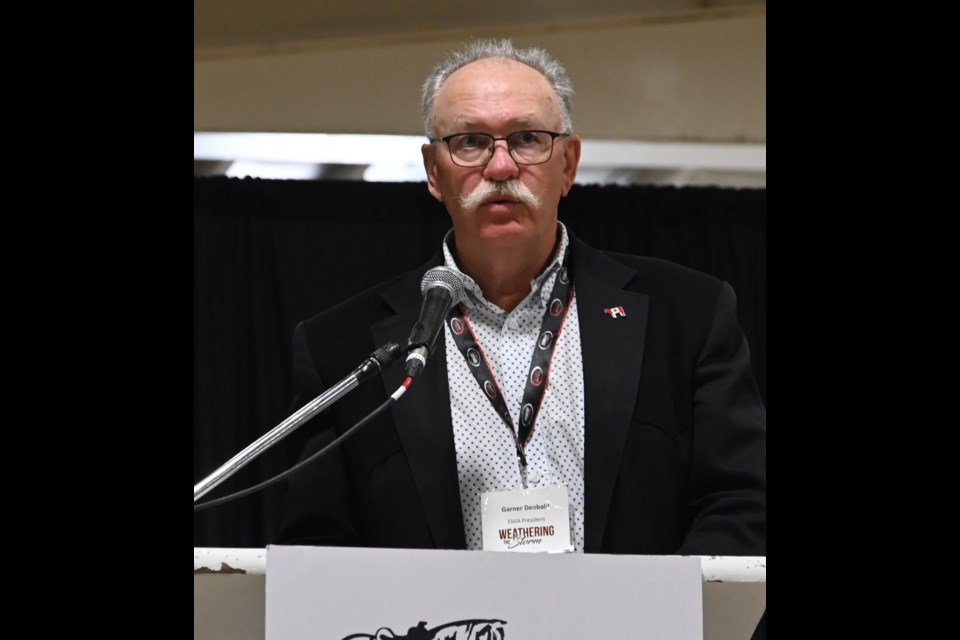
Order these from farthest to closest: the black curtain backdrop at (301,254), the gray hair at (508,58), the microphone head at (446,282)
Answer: the black curtain backdrop at (301,254), the gray hair at (508,58), the microphone head at (446,282)

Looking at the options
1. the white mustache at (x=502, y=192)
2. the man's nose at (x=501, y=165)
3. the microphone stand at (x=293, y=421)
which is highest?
the man's nose at (x=501, y=165)

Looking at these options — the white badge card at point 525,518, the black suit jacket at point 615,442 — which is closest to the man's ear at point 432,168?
the black suit jacket at point 615,442

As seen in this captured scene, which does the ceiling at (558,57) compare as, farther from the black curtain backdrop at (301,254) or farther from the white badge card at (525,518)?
the white badge card at (525,518)

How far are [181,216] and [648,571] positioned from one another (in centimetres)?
73

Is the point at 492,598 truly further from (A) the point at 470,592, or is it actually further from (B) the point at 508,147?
(B) the point at 508,147

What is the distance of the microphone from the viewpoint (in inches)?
67.3

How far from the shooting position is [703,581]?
1.57 meters

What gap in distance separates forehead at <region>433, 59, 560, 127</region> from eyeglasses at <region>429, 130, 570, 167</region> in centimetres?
2

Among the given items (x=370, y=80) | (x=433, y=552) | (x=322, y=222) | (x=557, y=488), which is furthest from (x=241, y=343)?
(x=433, y=552)

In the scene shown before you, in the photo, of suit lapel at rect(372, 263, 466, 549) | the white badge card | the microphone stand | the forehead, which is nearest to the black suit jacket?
suit lapel at rect(372, 263, 466, 549)

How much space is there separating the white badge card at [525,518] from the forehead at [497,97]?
2.66 ft

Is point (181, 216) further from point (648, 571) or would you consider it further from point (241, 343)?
point (241, 343)

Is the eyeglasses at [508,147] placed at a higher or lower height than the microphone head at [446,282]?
higher

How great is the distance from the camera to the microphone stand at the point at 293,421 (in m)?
1.52
